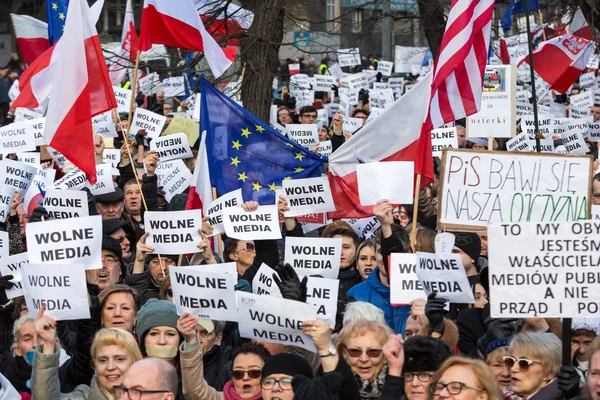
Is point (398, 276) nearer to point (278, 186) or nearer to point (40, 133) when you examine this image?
point (278, 186)

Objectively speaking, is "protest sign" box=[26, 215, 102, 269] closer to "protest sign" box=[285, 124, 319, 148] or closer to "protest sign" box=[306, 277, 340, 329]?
"protest sign" box=[306, 277, 340, 329]

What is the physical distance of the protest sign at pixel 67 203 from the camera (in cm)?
938

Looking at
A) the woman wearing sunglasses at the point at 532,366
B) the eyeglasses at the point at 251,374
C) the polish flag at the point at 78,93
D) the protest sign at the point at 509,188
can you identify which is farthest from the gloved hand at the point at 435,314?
the polish flag at the point at 78,93

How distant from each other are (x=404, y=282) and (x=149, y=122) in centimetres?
785

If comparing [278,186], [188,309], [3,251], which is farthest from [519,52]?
[188,309]

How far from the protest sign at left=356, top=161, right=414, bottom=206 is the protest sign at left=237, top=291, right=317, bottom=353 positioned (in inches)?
105

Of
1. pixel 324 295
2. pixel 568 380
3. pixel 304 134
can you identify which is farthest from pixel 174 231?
pixel 304 134

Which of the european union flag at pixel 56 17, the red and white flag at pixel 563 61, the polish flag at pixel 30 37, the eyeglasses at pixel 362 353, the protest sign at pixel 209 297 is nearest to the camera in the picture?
the eyeglasses at pixel 362 353

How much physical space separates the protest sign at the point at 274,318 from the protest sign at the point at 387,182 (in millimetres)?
2675

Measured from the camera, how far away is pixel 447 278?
6.33m

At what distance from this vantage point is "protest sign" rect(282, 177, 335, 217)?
9523 mm

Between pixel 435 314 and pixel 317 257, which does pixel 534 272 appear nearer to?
pixel 435 314

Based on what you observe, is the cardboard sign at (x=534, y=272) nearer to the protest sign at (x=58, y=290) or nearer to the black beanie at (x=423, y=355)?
the black beanie at (x=423, y=355)

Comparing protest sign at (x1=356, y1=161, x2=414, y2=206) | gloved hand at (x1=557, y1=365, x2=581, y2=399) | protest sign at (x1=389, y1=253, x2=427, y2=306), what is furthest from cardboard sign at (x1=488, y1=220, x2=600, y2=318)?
protest sign at (x1=356, y1=161, x2=414, y2=206)
